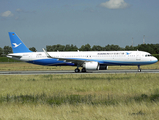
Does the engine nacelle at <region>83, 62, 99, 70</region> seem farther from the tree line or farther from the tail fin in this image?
the tree line

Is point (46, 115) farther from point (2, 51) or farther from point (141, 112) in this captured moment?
point (2, 51)

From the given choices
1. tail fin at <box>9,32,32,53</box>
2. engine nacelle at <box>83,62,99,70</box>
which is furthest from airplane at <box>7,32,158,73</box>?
tail fin at <box>9,32,32,53</box>

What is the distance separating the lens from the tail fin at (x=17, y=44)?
44000 mm

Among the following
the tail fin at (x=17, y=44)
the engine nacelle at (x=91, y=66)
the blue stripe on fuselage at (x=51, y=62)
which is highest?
the tail fin at (x=17, y=44)

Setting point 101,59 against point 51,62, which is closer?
point 101,59

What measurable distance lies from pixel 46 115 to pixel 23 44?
36.9 metres

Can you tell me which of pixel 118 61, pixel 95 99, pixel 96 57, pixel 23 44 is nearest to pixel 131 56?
pixel 118 61

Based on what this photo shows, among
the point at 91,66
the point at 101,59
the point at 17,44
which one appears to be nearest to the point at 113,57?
the point at 101,59

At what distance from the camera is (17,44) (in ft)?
145

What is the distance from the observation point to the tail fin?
144 ft

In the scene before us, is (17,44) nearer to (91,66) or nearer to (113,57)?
(91,66)

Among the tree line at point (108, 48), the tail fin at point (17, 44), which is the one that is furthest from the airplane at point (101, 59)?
the tree line at point (108, 48)

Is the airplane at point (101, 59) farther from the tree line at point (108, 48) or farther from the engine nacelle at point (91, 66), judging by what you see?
the tree line at point (108, 48)

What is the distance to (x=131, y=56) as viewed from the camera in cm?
3878
